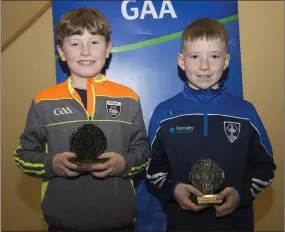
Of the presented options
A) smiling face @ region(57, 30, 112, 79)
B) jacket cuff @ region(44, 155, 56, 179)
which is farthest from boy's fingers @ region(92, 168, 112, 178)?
smiling face @ region(57, 30, 112, 79)

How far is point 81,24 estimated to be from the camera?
78.9 inches

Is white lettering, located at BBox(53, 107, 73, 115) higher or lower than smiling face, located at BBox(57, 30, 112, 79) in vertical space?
lower

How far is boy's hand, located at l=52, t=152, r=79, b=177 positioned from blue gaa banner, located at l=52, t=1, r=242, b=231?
2.33ft

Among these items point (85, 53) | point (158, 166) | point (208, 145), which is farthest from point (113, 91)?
point (208, 145)

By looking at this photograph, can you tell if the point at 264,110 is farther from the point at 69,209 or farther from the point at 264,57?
the point at 69,209

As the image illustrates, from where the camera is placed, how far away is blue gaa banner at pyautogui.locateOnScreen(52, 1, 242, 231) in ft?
8.00

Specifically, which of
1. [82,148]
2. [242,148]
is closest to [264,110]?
[242,148]

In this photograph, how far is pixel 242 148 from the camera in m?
2.02

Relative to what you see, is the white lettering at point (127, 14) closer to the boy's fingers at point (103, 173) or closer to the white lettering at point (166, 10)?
the white lettering at point (166, 10)

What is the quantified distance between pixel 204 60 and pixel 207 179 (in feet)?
2.02

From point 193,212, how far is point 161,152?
356mm

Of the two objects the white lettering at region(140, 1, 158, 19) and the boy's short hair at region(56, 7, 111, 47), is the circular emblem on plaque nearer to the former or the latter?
the boy's short hair at region(56, 7, 111, 47)

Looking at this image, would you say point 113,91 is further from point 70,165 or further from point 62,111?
point 70,165

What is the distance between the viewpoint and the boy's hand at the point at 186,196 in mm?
1927
